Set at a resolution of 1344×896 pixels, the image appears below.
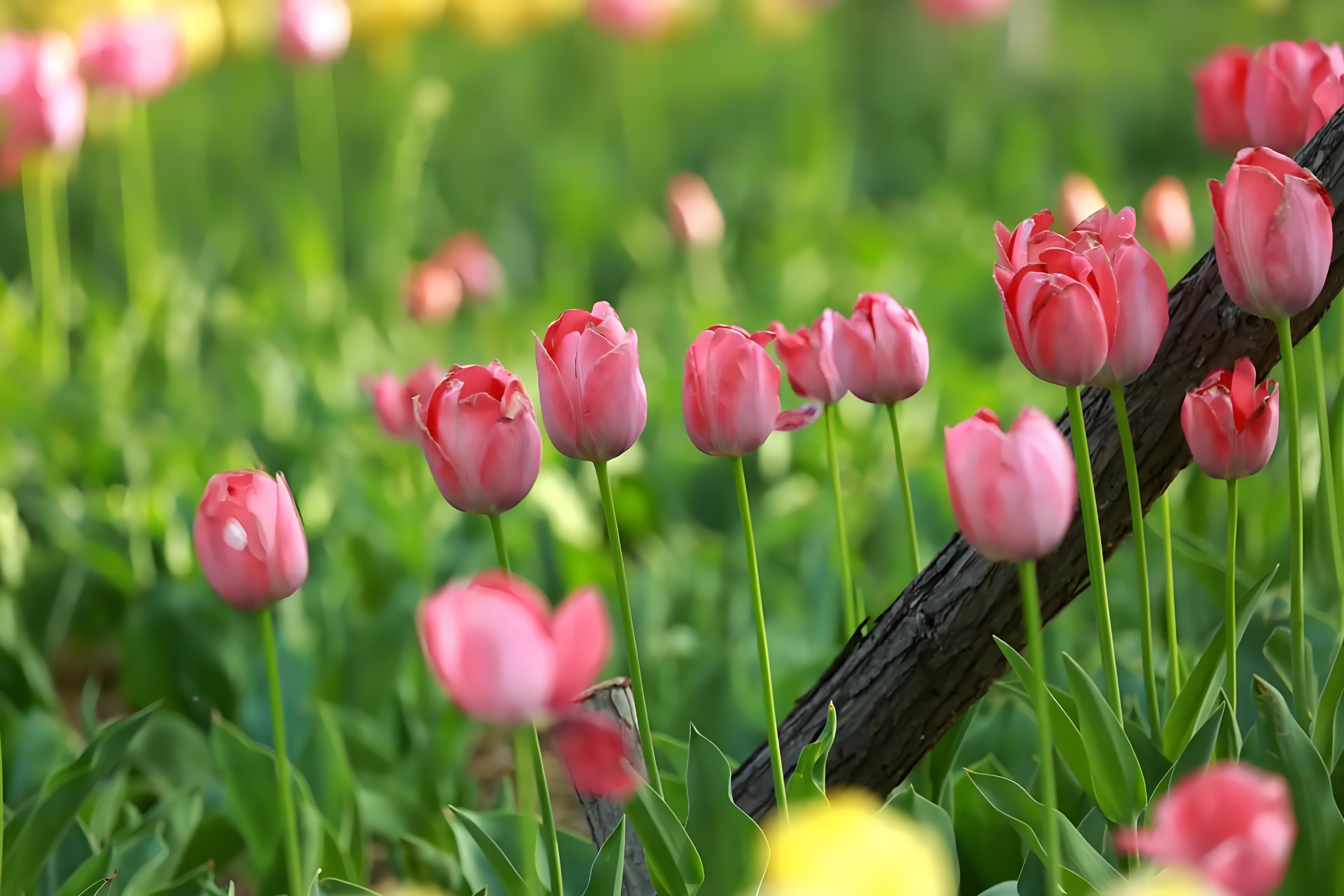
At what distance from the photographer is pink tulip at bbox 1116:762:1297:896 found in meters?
0.34

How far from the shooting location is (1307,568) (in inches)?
46.2

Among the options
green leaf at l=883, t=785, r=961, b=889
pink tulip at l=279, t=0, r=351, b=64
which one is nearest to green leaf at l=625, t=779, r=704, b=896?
green leaf at l=883, t=785, r=961, b=889

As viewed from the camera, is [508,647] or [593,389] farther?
[593,389]

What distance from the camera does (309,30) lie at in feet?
8.23

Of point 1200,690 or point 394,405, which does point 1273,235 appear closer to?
point 1200,690

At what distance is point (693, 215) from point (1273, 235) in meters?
1.87

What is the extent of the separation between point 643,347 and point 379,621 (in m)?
0.94

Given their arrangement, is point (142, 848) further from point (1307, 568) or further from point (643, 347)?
point (643, 347)

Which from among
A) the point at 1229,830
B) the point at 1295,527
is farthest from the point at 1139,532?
the point at 1229,830

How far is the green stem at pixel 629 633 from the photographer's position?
639 mm

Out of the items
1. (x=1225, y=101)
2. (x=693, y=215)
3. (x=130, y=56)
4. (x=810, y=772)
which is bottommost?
(x=810, y=772)

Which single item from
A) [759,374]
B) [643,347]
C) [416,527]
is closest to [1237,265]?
[759,374]

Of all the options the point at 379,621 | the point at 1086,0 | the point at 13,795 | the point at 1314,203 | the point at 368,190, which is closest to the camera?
the point at 1314,203

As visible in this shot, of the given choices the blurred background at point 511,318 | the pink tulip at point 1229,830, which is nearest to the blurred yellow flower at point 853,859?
the pink tulip at point 1229,830
